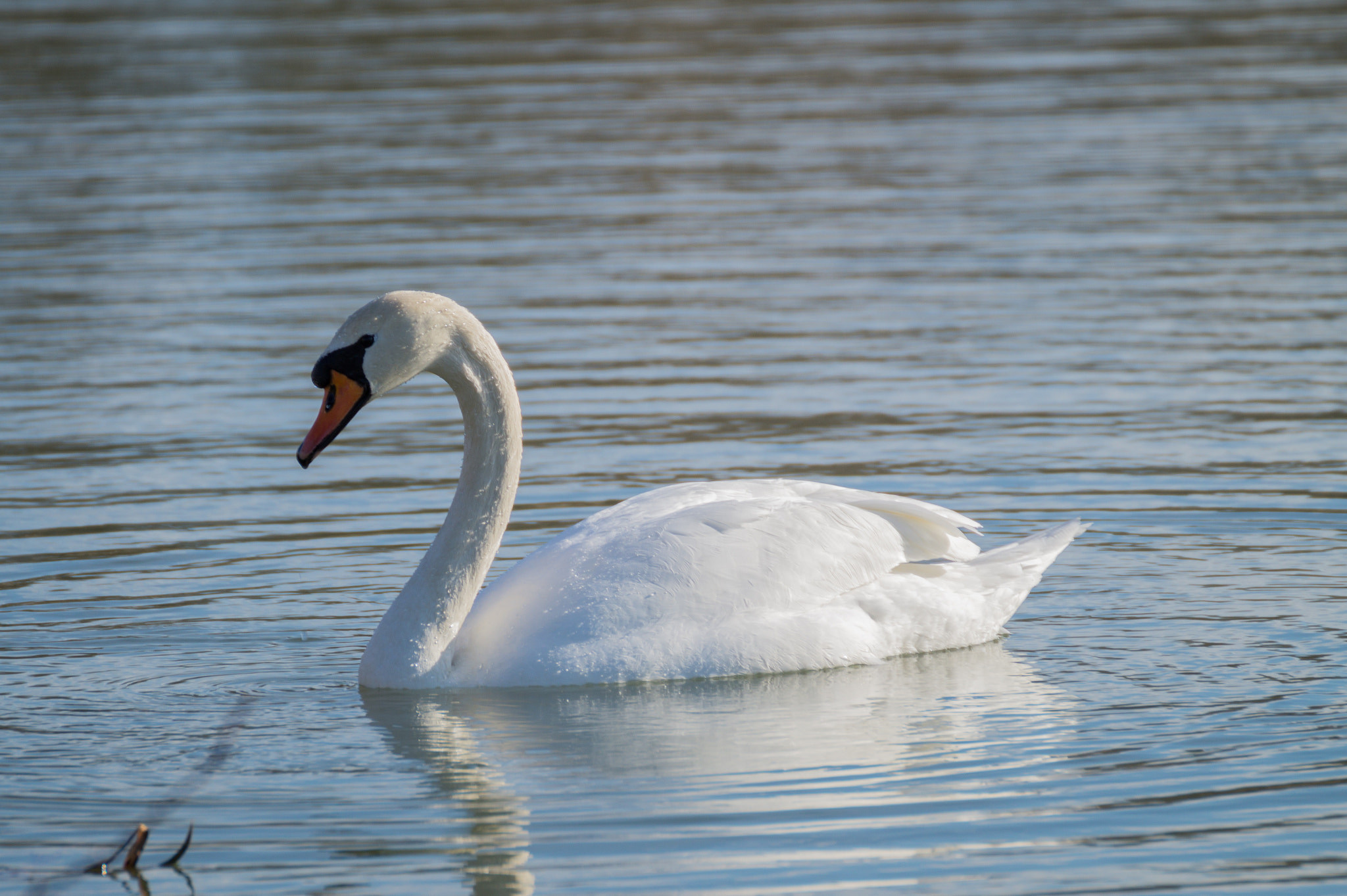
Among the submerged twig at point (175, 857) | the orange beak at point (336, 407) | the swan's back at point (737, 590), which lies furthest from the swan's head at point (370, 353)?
the submerged twig at point (175, 857)

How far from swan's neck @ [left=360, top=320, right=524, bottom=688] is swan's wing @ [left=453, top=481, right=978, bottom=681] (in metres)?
0.11

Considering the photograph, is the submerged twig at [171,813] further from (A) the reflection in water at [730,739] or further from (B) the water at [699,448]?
(A) the reflection in water at [730,739]

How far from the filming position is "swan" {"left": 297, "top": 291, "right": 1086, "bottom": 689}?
24.2ft

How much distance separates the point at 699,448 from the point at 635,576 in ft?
12.5

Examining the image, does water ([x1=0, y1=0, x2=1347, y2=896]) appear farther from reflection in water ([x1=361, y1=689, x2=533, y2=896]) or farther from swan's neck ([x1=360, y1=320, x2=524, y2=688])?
swan's neck ([x1=360, y1=320, x2=524, y2=688])

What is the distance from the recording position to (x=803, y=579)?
7.65 meters

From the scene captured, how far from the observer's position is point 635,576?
748 centimetres

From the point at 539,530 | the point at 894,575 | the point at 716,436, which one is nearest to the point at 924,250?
the point at 716,436

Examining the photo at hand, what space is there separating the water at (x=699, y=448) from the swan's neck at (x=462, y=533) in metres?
0.20

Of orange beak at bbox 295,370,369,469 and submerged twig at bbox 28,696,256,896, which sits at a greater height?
orange beak at bbox 295,370,369,469

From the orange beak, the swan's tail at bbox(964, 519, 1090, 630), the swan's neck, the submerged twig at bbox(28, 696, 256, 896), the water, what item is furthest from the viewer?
the swan's tail at bbox(964, 519, 1090, 630)

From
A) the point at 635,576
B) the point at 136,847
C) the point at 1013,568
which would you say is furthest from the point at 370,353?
the point at 1013,568

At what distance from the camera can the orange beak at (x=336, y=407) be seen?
7219 millimetres

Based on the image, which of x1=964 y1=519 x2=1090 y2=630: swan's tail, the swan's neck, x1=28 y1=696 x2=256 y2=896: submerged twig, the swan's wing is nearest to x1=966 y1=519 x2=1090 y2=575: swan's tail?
x1=964 y1=519 x2=1090 y2=630: swan's tail
